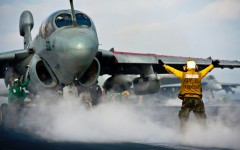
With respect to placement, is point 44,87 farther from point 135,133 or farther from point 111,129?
point 135,133

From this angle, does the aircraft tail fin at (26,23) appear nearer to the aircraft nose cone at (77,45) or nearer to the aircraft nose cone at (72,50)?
the aircraft nose cone at (72,50)

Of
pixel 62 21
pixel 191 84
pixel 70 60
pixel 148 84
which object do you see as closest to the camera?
pixel 191 84

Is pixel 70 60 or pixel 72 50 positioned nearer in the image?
pixel 72 50

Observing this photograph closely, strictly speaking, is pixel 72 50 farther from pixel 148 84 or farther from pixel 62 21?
pixel 148 84

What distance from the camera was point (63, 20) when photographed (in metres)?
11.4

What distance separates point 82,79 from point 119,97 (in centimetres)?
1516

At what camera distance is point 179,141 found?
7645 mm

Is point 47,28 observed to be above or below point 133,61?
above

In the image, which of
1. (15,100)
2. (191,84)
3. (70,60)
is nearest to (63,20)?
(70,60)

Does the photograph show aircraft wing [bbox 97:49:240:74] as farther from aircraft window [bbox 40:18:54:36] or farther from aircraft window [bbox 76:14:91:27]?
aircraft window [bbox 40:18:54:36]

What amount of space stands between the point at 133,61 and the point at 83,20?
12.5 feet

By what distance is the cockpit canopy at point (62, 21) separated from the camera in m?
11.3

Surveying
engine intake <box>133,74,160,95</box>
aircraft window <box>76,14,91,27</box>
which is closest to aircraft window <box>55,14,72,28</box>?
aircraft window <box>76,14,91,27</box>

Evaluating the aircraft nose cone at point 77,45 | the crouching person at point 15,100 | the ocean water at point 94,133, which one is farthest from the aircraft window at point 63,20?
the crouching person at point 15,100
